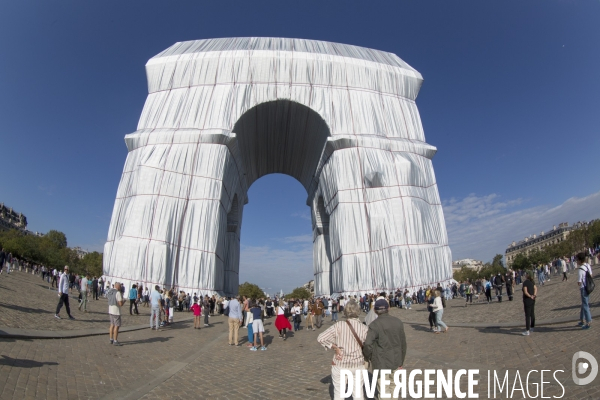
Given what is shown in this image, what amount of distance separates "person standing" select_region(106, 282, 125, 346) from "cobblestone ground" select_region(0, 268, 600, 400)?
0.33m

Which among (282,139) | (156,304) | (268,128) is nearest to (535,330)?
(156,304)

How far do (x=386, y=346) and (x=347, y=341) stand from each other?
346mm

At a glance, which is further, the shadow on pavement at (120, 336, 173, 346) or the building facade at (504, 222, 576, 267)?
the building facade at (504, 222, 576, 267)

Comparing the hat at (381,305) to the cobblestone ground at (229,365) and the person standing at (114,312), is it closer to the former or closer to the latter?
the cobblestone ground at (229,365)

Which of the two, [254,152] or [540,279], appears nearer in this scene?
[540,279]

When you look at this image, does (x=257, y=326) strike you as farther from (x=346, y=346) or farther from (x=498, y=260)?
(x=498, y=260)

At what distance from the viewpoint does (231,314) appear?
10.2 metres

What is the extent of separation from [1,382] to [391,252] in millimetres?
21030

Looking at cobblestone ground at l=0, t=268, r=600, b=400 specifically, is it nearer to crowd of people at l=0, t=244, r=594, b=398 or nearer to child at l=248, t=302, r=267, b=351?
child at l=248, t=302, r=267, b=351

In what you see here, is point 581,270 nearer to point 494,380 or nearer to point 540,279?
point 494,380

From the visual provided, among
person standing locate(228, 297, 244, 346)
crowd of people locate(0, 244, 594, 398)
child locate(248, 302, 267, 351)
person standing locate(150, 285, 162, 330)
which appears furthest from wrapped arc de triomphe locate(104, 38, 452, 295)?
child locate(248, 302, 267, 351)

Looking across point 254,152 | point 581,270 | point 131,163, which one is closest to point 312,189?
point 254,152

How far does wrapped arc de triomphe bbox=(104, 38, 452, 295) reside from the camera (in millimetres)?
23469

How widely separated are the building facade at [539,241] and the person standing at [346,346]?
9128 centimetres
